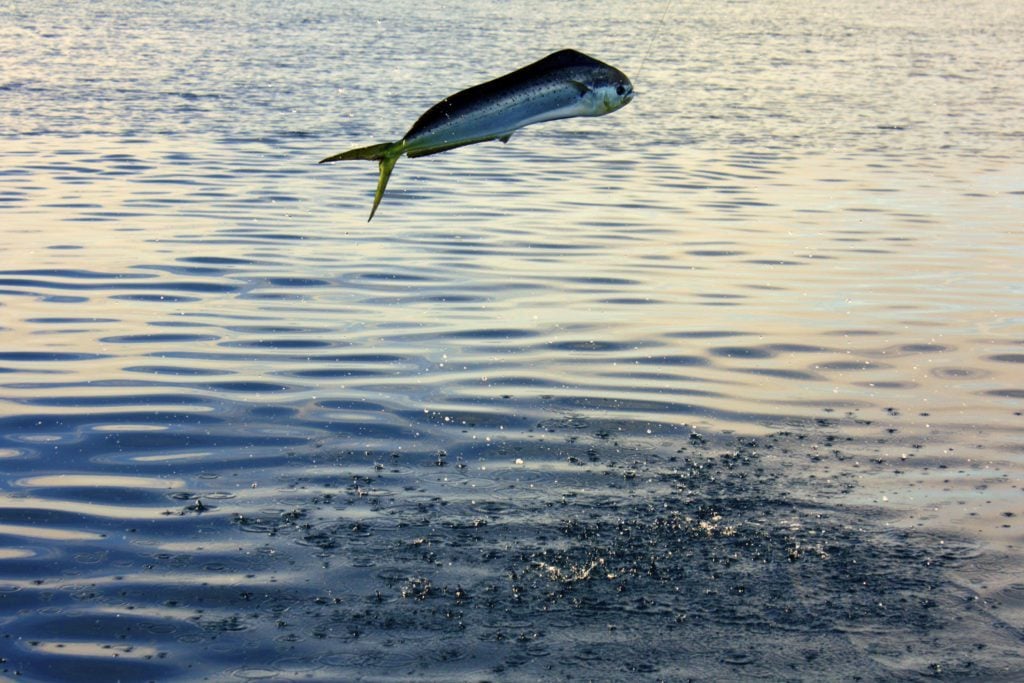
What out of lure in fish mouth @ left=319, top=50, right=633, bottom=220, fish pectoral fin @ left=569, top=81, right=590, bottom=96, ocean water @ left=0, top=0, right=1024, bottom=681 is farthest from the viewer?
ocean water @ left=0, top=0, right=1024, bottom=681

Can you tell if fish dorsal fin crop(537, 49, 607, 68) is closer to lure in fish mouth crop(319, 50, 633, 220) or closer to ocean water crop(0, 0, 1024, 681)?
lure in fish mouth crop(319, 50, 633, 220)

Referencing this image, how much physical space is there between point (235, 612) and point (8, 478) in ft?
7.08

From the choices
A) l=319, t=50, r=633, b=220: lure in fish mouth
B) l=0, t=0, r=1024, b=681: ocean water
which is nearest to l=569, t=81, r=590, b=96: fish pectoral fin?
l=319, t=50, r=633, b=220: lure in fish mouth

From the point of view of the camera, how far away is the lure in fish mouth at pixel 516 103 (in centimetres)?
429

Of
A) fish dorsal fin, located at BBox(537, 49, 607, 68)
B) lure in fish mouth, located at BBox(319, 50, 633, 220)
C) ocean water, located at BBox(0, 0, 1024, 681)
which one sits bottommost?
ocean water, located at BBox(0, 0, 1024, 681)

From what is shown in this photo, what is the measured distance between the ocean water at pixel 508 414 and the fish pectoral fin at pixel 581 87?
2212mm

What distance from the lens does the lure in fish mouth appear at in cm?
429

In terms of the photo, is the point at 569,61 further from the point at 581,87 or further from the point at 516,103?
the point at 516,103

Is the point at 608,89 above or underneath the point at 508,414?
above

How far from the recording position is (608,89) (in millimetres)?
4484

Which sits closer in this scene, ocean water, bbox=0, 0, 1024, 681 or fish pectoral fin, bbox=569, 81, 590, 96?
fish pectoral fin, bbox=569, 81, 590, 96

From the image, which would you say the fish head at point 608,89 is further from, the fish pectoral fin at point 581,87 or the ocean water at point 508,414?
the ocean water at point 508,414

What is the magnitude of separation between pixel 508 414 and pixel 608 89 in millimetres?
4373

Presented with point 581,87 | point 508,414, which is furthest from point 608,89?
point 508,414
